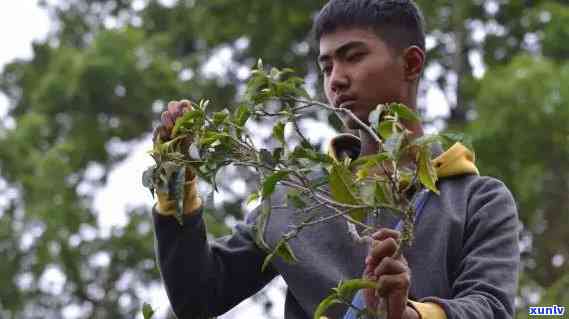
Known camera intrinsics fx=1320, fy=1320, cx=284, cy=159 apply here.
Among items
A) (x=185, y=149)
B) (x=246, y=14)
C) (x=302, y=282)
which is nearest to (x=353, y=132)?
(x=302, y=282)

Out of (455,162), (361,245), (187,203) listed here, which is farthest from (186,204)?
(455,162)

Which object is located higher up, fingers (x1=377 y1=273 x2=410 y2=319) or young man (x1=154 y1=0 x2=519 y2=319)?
young man (x1=154 y1=0 x2=519 y2=319)

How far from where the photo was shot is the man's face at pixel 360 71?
295 cm

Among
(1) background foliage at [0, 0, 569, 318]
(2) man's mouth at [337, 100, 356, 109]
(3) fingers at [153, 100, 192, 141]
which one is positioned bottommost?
(3) fingers at [153, 100, 192, 141]

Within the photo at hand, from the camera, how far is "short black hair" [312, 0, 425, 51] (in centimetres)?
308

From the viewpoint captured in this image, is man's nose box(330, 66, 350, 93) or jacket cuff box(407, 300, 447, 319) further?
man's nose box(330, 66, 350, 93)

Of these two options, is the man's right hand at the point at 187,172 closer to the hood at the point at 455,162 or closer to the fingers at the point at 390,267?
the hood at the point at 455,162

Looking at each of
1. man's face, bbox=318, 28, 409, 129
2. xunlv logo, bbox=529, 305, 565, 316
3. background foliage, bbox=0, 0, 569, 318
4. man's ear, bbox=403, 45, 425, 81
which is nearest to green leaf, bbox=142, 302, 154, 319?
man's face, bbox=318, 28, 409, 129

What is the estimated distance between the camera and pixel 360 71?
297 centimetres

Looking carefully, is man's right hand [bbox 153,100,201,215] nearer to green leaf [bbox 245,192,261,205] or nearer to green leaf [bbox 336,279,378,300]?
green leaf [bbox 245,192,261,205]

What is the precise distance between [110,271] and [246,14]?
103 inches

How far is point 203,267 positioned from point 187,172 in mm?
343

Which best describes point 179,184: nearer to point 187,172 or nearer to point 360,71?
point 187,172

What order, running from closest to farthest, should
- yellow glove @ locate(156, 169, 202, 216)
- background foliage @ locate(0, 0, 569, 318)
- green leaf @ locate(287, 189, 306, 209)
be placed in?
green leaf @ locate(287, 189, 306, 209) → yellow glove @ locate(156, 169, 202, 216) → background foliage @ locate(0, 0, 569, 318)
